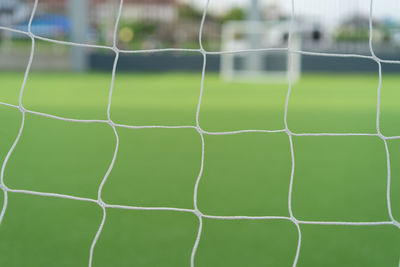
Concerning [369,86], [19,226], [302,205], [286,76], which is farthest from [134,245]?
[286,76]

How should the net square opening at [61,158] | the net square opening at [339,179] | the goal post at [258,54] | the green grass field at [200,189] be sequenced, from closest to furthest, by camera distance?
the green grass field at [200,189] → the net square opening at [339,179] → the net square opening at [61,158] → the goal post at [258,54]

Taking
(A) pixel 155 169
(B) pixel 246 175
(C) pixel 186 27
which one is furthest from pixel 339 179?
(C) pixel 186 27

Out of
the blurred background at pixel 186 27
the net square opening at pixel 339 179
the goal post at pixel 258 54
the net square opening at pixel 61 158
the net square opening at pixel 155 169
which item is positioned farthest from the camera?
the blurred background at pixel 186 27

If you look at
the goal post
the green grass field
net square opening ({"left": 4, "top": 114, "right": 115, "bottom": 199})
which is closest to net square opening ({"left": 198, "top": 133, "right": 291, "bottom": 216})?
the green grass field

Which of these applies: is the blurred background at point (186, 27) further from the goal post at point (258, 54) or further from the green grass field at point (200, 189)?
the green grass field at point (200, 189)

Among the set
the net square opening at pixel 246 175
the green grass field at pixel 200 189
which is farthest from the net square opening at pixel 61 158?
the net square opening at pixel 246 175

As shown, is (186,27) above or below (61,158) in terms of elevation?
above

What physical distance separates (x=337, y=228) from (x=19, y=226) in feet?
2.62

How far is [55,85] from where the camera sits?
5.64 meters

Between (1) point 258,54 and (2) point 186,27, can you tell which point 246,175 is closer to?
(1) point 258,54

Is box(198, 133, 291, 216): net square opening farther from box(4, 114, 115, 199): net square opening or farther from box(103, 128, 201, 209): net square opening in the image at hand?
box(4, 114, 115, 199): net square opening

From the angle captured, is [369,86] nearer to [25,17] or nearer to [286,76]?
[286,76]

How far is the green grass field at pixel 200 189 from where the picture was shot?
4.26 ft

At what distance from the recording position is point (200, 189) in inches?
70.8
